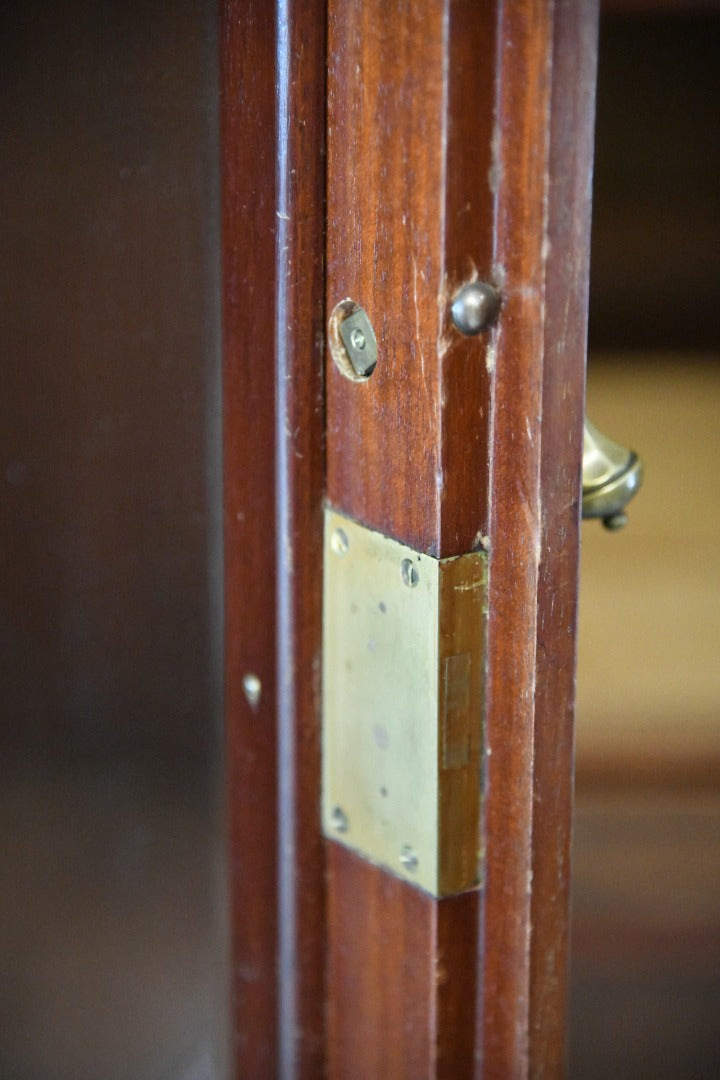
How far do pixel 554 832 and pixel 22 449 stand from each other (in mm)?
223

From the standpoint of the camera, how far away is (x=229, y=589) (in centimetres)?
51

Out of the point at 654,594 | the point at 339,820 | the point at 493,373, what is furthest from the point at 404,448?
the point at 654,594

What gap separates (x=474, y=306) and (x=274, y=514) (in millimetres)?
127

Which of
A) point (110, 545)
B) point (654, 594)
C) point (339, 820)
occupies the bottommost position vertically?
point (654, 594)

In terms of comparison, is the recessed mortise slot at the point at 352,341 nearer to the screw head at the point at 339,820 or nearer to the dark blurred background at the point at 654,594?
the screw head at the point at 339,820

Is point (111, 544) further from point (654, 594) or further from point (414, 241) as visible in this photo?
point (654, 594)

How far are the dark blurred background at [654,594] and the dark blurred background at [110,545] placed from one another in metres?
0.64

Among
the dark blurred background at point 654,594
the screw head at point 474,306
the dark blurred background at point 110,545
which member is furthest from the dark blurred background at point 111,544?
the dark blurred background at point 654,594

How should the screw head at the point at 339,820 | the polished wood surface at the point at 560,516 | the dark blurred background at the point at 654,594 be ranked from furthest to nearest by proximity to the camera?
the dark blurred background at the point at 654,594 < the screw head at the point at 339,820 < the polished wood surface at the point at 560,516

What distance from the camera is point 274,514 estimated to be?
0.49m

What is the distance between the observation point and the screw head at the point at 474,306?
40 cm

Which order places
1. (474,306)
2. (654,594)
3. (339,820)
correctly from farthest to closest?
(654,594) < (339,820) < (474,306)

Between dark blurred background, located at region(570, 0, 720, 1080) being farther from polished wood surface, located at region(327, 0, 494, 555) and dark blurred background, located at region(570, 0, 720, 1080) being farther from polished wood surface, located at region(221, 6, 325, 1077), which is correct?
polished wood surface, located at region(327, 0, 494, 555)

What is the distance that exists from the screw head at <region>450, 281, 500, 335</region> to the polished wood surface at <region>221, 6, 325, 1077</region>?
7cm
